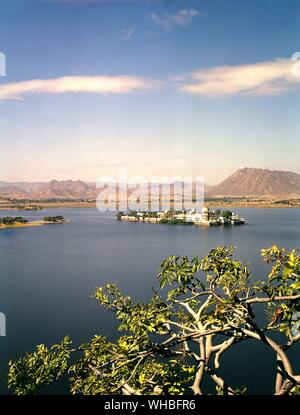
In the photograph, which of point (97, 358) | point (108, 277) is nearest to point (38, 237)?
point (108, 277)

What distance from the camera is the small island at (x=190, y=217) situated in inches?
814

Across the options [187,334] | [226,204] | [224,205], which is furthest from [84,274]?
[226,204]

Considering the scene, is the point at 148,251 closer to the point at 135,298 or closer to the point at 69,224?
the point at 135,298

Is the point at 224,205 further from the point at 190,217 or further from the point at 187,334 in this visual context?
the point at 187,334

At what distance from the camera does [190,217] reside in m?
21.7

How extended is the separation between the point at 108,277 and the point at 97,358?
7.21 meters

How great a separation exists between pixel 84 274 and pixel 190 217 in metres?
12.5

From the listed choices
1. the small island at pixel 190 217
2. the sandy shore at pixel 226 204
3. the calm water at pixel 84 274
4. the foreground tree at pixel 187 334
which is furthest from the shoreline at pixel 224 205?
the foreground tree at pixel 187 334

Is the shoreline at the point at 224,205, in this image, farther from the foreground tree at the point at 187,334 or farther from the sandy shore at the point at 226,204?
the foreground tree at the point at 187,334

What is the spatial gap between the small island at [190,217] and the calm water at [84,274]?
118cm

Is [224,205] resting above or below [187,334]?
above

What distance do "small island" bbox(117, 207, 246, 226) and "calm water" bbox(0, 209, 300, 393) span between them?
3.87ft

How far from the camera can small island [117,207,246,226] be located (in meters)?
20.7

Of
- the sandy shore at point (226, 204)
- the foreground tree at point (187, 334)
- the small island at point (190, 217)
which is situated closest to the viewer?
the foreground tree at point (187, 334)
